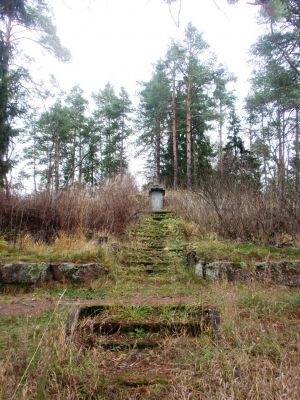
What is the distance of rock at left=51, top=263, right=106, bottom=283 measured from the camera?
4.75 metres

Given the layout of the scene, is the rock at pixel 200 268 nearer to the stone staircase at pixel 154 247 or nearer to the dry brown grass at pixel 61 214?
the stone staircase at pixel 154 247

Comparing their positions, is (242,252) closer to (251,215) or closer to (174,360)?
(251,215)

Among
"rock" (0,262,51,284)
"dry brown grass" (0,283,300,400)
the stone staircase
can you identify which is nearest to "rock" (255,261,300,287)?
the stone staircase

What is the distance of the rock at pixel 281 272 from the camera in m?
4.52

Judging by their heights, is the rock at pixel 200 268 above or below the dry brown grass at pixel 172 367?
above

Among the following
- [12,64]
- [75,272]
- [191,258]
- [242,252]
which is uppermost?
[12,64]

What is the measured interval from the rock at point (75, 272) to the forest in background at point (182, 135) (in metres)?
1.62

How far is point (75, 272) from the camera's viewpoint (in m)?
4.81

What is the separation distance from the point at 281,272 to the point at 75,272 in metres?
3.17

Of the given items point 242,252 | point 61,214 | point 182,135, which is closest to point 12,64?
point 61,214

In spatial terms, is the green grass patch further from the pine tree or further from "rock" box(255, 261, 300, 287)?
the pine tree

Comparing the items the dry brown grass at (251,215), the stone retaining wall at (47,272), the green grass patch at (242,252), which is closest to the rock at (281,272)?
the green grass patch at (242,252)

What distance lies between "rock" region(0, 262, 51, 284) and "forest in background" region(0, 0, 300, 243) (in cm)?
161

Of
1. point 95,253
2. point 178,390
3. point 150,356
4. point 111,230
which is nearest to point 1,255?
point 95,253
